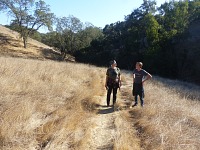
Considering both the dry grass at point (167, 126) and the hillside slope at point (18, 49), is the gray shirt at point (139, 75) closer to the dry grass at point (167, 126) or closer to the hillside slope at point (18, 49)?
the dry grass at point (167, 126)

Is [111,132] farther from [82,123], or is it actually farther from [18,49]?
[18,49]

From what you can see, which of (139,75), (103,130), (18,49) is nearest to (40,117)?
(103,130)

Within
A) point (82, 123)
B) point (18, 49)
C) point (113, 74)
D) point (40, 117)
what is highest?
point (18, 49)

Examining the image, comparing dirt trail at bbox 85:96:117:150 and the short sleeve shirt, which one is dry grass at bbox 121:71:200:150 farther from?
the short sleeve shirt

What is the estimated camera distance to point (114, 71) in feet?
32.4

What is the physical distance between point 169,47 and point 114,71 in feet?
94.1

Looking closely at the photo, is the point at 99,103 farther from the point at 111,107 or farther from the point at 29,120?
the point at 29,120

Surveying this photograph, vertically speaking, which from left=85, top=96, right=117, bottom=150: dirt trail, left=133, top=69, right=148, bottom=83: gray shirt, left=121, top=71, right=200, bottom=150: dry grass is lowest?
left=85, top=96, right=117, bottom=150: dirt trail

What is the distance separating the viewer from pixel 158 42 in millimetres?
37031

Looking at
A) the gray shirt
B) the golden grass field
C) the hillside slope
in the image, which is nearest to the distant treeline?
the hillside slope

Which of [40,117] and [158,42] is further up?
[158,42]

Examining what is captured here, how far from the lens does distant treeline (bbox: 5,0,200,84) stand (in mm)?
34969

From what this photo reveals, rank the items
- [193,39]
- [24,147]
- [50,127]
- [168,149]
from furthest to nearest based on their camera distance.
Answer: [193,39] < [50,127] < [168,149] < [24,147]

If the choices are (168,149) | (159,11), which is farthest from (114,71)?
(159,11)
